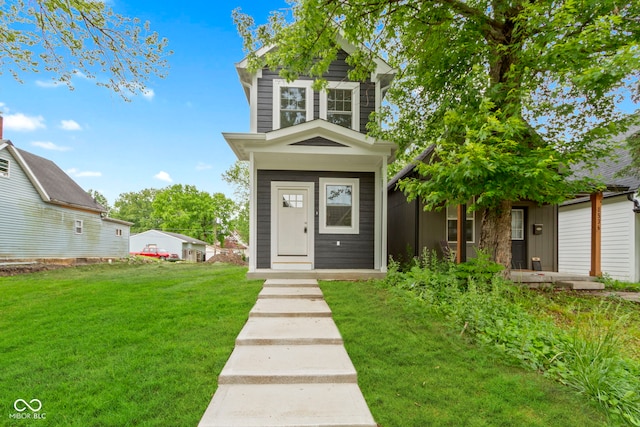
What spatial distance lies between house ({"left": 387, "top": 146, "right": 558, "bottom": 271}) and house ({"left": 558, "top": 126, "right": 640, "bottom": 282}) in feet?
3.64

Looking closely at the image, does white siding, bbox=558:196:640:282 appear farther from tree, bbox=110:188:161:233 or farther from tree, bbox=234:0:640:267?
tree, bbox=110:188:161:233

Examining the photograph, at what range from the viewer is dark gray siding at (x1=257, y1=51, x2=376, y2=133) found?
723 cm

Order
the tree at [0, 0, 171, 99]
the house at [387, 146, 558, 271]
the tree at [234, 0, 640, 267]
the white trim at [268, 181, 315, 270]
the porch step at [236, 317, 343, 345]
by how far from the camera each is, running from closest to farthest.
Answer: the porch step at [236, 317, 343, 345] → the tree at [234, 0, 640, 267] → the tree at [0, 0, 171, 99] → the white trim at [268, 181, 315, 270] → the house at [387, 146, 558, 271]

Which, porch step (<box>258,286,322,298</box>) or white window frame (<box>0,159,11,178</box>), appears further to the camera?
white window frame (<box>0,159,11,178</box>)

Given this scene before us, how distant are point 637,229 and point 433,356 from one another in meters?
8.83

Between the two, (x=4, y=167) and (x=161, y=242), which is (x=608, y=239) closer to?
(x=4, y=167)

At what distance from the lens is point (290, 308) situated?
4.16 meters

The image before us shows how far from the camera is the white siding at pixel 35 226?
11.5m

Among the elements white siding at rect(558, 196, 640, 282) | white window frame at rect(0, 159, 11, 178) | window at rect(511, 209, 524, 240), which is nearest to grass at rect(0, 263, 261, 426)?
window at rect(511, 209, 524, 240)

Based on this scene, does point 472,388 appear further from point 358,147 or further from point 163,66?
point 163,66

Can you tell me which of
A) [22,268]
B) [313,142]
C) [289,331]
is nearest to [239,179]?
[22,268]

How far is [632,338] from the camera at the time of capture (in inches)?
140

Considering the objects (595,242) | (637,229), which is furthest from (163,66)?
(637,229)

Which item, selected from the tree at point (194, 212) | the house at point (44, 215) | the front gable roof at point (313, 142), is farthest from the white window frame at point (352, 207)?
the tree at point (194, 212)
